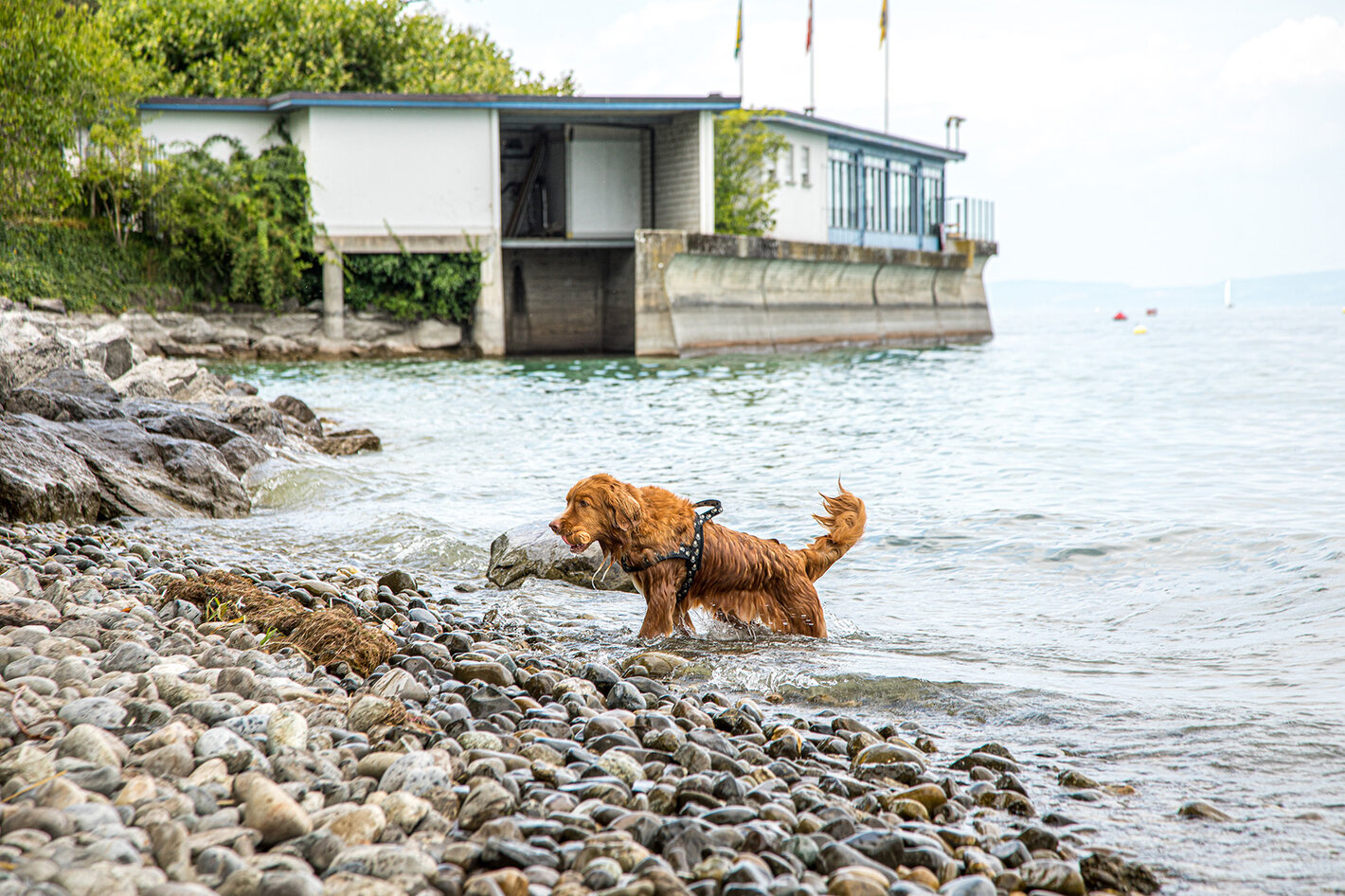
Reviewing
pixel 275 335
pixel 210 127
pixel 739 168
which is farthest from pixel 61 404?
pixel 739 168

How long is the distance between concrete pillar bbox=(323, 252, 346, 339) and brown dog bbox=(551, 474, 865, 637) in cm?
2747

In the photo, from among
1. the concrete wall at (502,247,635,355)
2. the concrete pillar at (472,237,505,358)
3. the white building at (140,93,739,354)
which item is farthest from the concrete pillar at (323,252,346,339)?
the concrete wall at (502,247,635,355)

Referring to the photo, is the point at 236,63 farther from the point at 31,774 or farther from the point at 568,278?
the point at 31,774

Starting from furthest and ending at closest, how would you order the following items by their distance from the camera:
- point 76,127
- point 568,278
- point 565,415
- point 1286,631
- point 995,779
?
point 568,278 → point 76,127 → point 565,415 → point 1286,631 → point 995,779

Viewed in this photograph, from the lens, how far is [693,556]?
5305mm

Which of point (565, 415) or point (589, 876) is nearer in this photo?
point (589, 876)

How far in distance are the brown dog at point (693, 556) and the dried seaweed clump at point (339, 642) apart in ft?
3.04

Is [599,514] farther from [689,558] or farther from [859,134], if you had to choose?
[859,134]

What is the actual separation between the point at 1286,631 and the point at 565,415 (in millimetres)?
12447

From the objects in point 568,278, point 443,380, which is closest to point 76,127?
point 443,380

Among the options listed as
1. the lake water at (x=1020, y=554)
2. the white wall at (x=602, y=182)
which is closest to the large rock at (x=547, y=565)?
the lake water at (x=1020, y=554)

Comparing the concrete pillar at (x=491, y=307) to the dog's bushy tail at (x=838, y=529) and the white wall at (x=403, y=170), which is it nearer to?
the white wall at (x=403, y=170)

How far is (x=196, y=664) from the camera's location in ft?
12.8

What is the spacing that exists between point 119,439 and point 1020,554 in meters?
7.65
